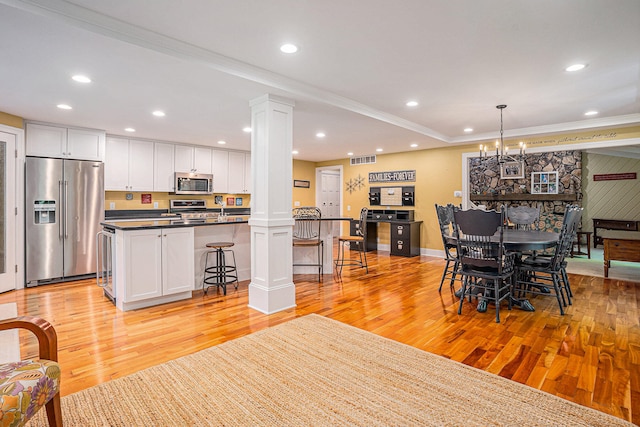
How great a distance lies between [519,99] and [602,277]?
319cm

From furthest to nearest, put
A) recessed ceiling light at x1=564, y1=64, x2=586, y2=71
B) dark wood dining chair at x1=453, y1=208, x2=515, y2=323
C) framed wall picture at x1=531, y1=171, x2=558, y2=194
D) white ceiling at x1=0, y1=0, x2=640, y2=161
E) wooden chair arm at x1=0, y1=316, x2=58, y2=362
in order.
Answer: framed wall picture at x1=531, y1=171, x2=558, y2=194, dark wood dining chair at x1=453, y1=208, x2=515, y2=323, recessed ceiling light at x1=564, y1=64, x2=586, y2=71, white ceiling at x1=0, y1=0, x2=640, y2=161, wooden chair arm at x1=0, y1=316, x2=58, y2=362

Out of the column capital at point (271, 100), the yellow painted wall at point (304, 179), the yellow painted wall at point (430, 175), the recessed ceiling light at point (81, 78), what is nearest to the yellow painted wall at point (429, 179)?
the yellow painted wall at point (430, 175)

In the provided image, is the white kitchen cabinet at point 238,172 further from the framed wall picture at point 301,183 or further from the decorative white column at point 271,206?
the decorative white column at point 271,206

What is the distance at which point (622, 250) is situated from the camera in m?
4.80

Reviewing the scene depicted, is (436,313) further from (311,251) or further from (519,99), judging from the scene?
(519,99)

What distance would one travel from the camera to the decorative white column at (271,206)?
3451mm

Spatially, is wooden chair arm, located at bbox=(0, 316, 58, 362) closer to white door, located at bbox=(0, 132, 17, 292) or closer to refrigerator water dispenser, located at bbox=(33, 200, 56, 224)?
white door, located at bbox=(0, 132, 17, 292)

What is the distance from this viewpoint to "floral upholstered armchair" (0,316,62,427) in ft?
3.94

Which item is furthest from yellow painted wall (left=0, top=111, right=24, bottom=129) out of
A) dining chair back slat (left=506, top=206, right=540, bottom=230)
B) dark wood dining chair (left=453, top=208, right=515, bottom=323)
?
dining chair back slat (left=506, top=206, right=540, bottom=230)

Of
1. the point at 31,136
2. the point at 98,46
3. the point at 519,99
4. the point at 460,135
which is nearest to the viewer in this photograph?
the point at 98,46

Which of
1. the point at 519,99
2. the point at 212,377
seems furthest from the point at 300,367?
the point at 519,99

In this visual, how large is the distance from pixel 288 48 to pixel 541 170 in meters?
6.72

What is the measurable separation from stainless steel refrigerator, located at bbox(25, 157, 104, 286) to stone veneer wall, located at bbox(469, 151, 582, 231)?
6980 millimetres

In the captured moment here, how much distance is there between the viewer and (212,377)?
2.16 metres
